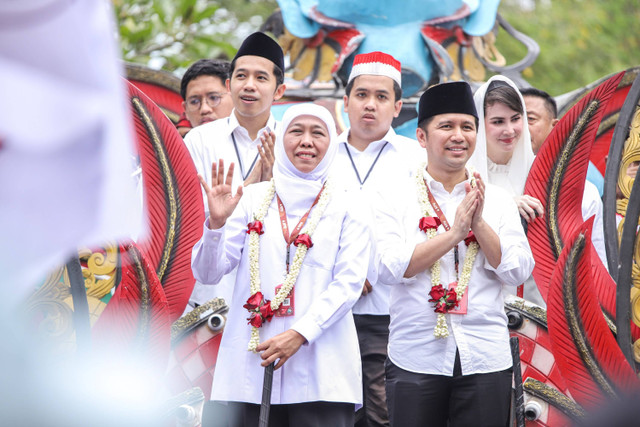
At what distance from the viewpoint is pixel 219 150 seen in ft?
14.4

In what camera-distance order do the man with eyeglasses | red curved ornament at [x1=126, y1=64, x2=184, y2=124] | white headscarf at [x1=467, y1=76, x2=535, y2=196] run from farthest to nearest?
red curved ornament at [x1=126, y1=64, x2=184, y2=124] → the man with eyeglasses → white headscarf at [x1=467, y1=76, x2=535, y2=196]

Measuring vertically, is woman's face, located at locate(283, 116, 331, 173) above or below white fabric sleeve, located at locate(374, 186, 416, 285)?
above

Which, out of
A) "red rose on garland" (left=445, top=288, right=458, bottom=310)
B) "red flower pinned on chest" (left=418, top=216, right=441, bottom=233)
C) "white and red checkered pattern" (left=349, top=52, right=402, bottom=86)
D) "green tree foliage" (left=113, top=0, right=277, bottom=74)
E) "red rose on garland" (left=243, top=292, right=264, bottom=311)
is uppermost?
"green tree foliage" (left=113, top=0, right=277, bottom=74)

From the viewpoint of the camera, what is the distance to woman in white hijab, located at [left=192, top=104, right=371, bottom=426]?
127 inches

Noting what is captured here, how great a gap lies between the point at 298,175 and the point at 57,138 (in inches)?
87.8

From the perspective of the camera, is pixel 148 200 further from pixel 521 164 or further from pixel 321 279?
pixel 521 164

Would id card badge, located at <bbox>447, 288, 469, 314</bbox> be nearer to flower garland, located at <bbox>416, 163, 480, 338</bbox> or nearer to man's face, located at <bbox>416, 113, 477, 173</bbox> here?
flower garland, located at <bbox>416, 163, 480, 338</bbox>

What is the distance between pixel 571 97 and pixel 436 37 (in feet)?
3.48

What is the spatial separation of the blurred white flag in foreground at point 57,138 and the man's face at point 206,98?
12.7ft

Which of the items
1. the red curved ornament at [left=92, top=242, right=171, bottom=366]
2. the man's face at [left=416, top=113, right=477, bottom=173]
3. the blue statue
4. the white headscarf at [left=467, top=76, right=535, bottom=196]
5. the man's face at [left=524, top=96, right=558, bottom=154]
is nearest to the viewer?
the man's face at [left=416, top=113, right=477, bottom=173]

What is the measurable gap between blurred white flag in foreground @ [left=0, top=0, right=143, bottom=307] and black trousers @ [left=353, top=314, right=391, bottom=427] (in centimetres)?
262

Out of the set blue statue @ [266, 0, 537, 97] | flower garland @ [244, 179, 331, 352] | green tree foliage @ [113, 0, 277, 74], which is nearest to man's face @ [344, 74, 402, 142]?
flower garland @ [244, 179, 331, 352]

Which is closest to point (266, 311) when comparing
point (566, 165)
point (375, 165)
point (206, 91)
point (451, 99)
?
point (451, 99)

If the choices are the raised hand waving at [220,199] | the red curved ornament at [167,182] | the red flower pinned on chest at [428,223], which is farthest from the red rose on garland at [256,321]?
the red curved ornament at [167,182]
